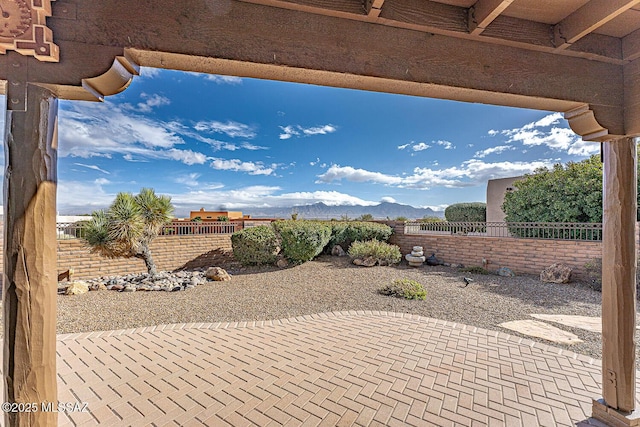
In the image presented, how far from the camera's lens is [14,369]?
1313mm

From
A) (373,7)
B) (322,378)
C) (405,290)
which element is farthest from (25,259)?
(405,290)

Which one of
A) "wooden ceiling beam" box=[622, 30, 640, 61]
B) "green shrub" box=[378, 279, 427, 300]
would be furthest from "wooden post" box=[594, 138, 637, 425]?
"green shrub" box=[378, 279, 427, 300]

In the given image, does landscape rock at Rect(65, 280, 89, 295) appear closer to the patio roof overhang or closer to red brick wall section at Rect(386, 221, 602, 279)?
the patio roof overhang

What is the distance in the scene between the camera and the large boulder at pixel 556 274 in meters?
6.70

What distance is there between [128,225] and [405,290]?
644 cm

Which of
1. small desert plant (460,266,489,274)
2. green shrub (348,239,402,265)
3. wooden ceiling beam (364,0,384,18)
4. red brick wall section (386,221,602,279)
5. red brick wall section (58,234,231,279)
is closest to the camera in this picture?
wooden ceiling beam (364,0,384,18)

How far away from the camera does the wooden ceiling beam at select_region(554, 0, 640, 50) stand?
1529 mm

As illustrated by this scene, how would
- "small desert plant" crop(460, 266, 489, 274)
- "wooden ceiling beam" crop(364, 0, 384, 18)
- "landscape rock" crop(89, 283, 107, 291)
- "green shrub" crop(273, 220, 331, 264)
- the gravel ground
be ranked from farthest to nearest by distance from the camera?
"green shrub" crop(273, 220, 331, 264), "small desert plant" crop(460, 266, 489, 274), "landscape rock" crop(89, 283, 107, 291), the gravel ground, "wooden ceiling beam" crop(364, 0, 384, 18)

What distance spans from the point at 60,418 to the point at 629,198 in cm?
447

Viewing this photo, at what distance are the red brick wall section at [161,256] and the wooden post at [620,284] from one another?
9.16 meters

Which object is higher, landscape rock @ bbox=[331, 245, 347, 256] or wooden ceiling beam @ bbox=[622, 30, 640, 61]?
wooden ceiling beam @ bbox=[622, 30, 640, 61]

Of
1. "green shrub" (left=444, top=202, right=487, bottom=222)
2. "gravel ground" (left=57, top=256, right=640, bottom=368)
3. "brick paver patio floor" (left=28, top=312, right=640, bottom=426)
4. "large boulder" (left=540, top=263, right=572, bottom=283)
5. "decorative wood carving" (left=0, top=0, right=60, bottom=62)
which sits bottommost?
"gravel ground" (left=57, top=256, right=640, bottom=368)

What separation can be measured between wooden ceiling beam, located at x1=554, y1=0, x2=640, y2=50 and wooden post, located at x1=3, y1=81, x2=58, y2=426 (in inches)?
116

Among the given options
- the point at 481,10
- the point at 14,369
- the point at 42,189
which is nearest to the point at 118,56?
the point at 42,189
